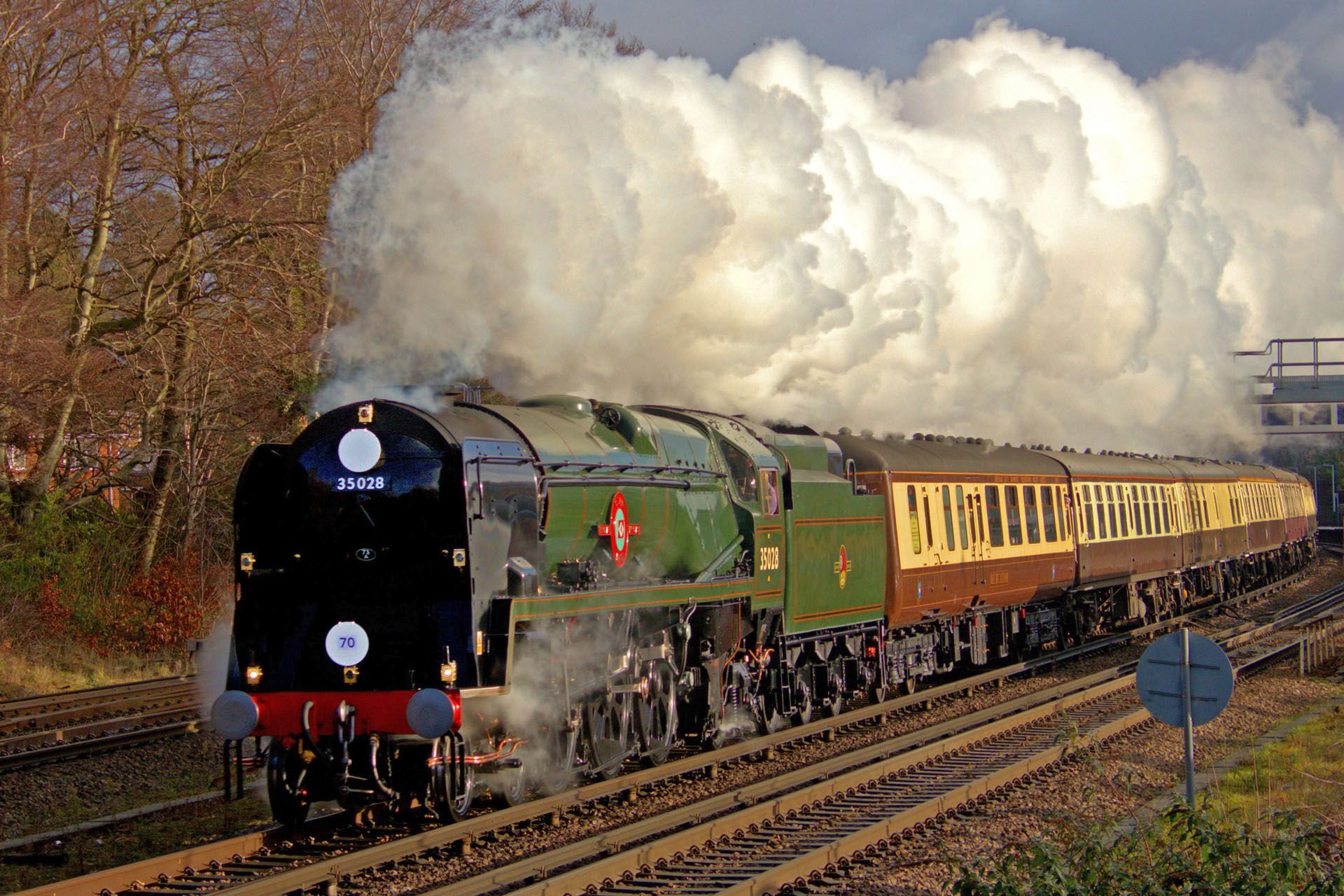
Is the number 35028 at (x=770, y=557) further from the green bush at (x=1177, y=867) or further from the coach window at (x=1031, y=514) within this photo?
the coach window at (x=1031, y=514)

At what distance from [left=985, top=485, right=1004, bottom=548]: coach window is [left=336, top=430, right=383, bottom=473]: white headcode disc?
11683 mm

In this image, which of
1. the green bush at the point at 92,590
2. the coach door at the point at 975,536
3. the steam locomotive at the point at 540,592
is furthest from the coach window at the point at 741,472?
the green bush at the point at 92,590

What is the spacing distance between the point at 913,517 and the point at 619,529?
6993 mm

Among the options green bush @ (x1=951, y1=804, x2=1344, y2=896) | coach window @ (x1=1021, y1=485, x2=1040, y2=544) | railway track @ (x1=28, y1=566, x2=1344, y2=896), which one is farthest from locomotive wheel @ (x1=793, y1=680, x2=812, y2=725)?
coach window @ (x1=1021, y1=485, x2=1040, y2=544)

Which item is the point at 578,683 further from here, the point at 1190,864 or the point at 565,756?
the point at 1190,864

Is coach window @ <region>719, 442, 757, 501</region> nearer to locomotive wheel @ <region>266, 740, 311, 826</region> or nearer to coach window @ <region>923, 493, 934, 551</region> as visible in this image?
coach window @ <region>923, 493, 934, 551</region>

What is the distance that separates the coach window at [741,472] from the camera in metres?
12.5

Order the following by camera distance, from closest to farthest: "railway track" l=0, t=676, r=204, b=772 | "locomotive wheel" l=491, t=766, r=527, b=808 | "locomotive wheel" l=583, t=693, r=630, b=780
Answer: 1. "locomotive wheel" l=491, t=766, r=527, b=808
2. "locomotive wheel" l=583, t=693, r=630, b=780
3. "railway track" l=0, t=676, r=204, b=772

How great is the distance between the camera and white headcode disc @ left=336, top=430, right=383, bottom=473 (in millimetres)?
8961

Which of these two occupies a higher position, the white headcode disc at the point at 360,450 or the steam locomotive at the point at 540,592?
the white headcode disc at the point at 360,450

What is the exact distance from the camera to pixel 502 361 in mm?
12227

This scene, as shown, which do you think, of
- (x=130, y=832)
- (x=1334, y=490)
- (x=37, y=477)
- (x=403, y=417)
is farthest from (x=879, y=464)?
(x=1334, y=490)

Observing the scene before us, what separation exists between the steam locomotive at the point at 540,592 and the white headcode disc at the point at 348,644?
15 millimetres

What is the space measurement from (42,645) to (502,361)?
11.3 meters
